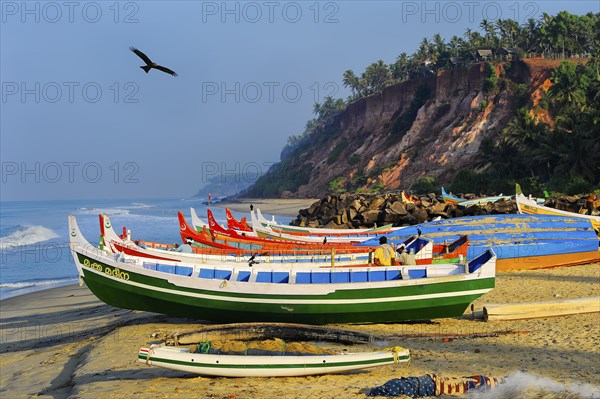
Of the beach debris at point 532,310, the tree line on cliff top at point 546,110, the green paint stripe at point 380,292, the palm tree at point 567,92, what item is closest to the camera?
the green paint stripe at point 380,292

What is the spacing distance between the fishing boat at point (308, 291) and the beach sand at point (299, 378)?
534mm

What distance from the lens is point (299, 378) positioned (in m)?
10.3

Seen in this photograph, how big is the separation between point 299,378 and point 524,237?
56.8ft

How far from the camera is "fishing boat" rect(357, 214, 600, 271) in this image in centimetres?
2344

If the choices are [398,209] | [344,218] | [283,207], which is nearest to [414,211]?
[398,209]

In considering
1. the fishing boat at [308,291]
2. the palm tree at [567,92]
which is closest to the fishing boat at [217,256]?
the fishing boat at [308,291]

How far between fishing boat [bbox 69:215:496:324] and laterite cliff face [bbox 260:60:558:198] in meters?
61.9

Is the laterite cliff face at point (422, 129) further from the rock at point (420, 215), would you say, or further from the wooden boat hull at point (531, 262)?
the wooden boat hull at point (531, 262)

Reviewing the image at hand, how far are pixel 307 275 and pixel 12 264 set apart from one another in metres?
33.7

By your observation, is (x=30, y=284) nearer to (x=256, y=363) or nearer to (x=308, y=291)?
(x=308, y=291)

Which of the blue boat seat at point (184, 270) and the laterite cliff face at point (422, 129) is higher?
the laterite cliff face at point (422, 129)

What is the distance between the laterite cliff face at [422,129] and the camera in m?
80.2

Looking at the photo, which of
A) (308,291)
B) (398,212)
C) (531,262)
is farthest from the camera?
(398,212)

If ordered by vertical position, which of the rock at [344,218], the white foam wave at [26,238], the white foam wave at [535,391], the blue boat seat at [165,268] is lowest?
the white foam wave at [26,238]
